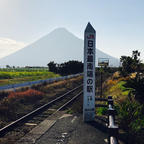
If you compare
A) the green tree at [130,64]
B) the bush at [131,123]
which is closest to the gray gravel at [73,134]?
the bush at [131,123]

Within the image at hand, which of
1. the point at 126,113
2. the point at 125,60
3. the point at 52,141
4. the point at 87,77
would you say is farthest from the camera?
the point at 125,60

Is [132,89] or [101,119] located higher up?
[132,89]

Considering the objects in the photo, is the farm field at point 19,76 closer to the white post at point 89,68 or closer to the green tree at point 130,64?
the green tree at point 130,64

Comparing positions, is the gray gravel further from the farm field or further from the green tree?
the farm field

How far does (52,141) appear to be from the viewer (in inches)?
245

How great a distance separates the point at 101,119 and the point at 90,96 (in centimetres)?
114

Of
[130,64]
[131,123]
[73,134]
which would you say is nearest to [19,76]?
[130,64]

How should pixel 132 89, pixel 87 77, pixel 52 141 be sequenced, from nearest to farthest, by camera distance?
pixel 52 141 → pixel 87 77 → pixel 132 89

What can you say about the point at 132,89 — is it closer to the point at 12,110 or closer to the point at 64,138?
the point at 64,138

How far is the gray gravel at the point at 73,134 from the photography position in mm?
6148

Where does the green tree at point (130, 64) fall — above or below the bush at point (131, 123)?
above

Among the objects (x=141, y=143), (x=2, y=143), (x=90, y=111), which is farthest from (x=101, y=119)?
(x=2, y=143)

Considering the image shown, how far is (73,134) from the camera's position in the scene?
6750 millimetres

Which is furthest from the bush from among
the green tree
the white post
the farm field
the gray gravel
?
the farm field
